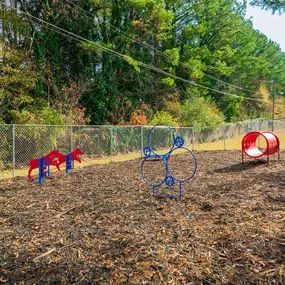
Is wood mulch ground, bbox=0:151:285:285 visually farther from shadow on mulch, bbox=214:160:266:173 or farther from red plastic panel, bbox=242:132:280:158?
red plastic panel, bbox=242:132:280:158

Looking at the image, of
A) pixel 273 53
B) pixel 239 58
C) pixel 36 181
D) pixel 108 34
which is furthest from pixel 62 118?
pixel 273 53

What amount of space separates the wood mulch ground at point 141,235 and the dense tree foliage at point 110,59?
6.24 m

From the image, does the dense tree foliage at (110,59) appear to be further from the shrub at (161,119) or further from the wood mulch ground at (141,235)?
the wood mulch ground at (141,235)

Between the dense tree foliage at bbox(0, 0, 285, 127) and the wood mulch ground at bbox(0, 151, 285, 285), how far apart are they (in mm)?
6243

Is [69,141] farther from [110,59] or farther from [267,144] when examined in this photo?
[110,59]

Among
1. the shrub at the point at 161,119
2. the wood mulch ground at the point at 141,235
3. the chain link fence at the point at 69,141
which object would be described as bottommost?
the wood mulch ground at the point at 141,235

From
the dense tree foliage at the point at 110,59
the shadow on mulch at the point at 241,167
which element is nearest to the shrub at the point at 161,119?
the dense tree foliage at the point at 110,59

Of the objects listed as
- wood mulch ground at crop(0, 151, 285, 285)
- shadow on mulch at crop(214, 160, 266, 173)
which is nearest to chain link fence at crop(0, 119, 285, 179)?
shadow on mulch at crop(214, 160, 266, 173)

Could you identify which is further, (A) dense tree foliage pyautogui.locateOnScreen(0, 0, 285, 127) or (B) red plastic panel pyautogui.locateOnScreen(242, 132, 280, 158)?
(A) dense tree foliage pyautogui.locateOnScreen(0, 0, 285, 127)

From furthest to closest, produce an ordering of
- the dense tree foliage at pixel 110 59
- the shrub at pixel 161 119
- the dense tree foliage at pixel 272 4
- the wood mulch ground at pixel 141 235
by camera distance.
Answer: the shrub at pixel 161 119 < the dense tree foliage at pixel 110 59 < the dense tree foliage at pixel 272 4 < the wood mulch ground at pixel 141 235

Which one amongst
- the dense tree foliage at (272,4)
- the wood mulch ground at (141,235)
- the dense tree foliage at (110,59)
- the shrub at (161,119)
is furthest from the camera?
the shrub at (161,119)

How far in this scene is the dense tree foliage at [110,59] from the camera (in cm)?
1205

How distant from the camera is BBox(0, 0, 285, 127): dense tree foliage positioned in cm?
1205

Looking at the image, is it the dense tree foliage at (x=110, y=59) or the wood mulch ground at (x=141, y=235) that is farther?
the dense tree foliage at (x=110, y=59)
